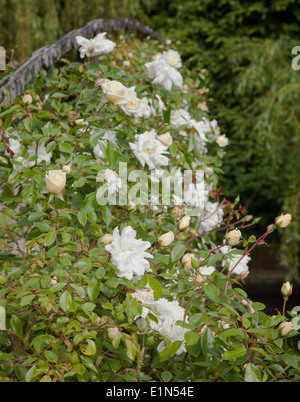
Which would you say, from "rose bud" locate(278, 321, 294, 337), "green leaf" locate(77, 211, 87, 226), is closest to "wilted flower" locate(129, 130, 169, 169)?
"green leaf" locate(77, 211, 87, 226)

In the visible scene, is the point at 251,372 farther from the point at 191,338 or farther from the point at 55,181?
the point at 55,181

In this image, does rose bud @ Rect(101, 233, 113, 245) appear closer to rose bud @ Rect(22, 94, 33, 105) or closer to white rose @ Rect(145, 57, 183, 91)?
rose bud @ Rect(22, 94, 33, 105)

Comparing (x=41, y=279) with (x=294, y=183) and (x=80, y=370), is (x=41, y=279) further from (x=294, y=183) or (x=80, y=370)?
(x=294, y=183)

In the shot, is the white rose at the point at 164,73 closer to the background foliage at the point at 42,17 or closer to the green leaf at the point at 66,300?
the green leaf at the point at 66,300

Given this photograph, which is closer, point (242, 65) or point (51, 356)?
point (51, 356)

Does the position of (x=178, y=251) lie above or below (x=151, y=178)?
below

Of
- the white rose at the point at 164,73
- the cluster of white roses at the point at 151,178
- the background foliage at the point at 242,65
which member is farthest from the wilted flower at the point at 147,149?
the background foliage at the point at 242,65

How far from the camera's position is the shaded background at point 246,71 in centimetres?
299

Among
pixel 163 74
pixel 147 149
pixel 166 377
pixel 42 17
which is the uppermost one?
pixel 42 17

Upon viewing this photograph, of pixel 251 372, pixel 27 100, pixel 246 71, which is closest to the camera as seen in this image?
pixel 251 372

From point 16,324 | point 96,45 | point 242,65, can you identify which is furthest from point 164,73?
point 242,65

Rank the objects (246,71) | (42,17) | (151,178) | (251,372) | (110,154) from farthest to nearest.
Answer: (246,71) → (42,17) → (151,178) → (110,154) → (251,372)

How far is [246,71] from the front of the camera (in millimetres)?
3371

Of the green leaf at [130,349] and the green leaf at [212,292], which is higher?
the green leaf at [212,292]
